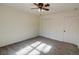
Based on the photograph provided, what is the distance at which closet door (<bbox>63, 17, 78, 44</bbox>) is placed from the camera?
12.7 ft

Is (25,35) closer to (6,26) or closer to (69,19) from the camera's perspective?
(6,26)

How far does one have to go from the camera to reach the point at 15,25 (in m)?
3.71

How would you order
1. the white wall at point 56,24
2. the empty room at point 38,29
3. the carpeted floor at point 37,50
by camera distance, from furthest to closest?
the white wall at point 56,24, the empty room at point 38,29, the carpeted floor at point 37,50

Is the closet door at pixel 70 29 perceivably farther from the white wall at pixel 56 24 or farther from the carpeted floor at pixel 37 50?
the carpeted floor at pixel 37 50

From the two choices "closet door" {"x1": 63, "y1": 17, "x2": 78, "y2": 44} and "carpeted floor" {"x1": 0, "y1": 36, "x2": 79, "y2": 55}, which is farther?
"closet door" {"x1": 63, "y1": 17, "x2": 78, "y2": 44}

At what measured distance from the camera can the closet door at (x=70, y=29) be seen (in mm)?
3863

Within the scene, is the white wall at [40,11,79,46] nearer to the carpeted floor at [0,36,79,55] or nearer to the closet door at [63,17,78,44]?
the closet door at [63,17,78,44]

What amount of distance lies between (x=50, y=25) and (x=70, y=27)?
4.36 feet

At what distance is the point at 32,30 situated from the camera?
4.97 m

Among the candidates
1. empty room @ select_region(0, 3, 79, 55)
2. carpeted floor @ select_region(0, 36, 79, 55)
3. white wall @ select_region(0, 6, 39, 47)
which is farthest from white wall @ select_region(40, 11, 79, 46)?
carpeted floor @ select_region(0, 36, 79, 55)

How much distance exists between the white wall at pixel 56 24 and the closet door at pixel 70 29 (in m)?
0.07

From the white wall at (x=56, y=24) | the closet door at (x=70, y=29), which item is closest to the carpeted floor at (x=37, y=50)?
the closet door at (x=70, y=29)

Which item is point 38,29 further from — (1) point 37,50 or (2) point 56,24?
(1) point 37,50

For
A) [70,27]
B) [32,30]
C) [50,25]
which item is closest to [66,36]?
[70,27]
